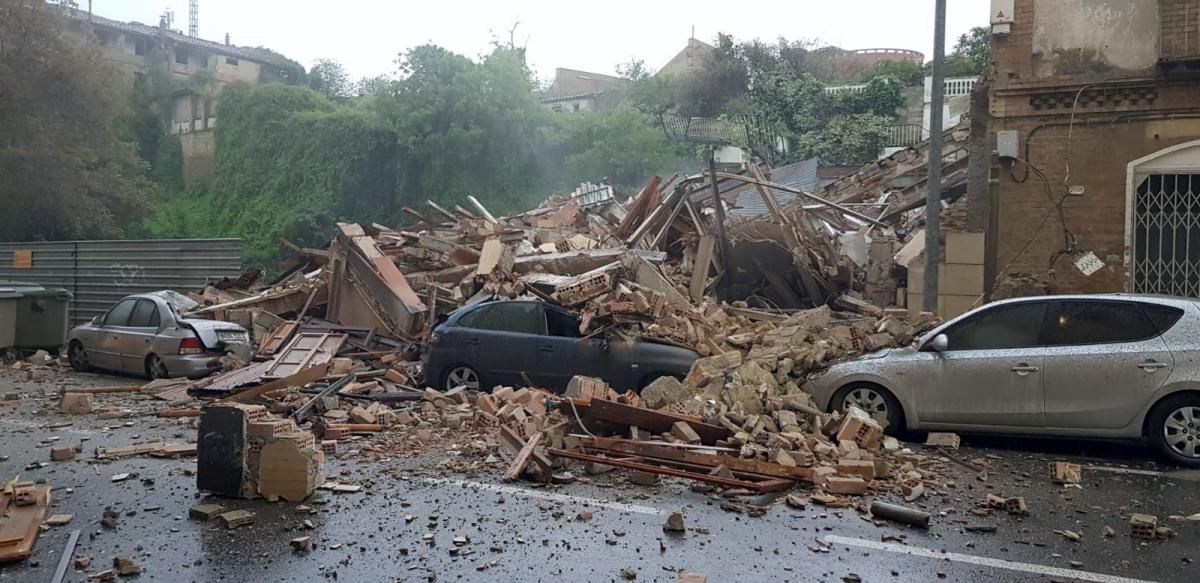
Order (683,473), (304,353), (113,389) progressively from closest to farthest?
(683,473), (113,389), (304,353)

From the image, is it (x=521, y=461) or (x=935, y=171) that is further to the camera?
(x=935, y=171)

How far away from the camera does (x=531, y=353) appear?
11680mm

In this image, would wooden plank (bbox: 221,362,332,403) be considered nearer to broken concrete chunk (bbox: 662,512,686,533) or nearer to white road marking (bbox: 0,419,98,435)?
white road marking (bbox: 0,419,98,435)

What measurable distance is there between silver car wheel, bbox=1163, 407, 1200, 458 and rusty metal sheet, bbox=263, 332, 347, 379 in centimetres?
1047

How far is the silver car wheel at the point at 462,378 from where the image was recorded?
11930mm

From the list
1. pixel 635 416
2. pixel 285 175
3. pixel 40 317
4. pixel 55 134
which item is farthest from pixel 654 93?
pixel 635 416

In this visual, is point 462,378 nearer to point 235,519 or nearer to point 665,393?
point 665,393

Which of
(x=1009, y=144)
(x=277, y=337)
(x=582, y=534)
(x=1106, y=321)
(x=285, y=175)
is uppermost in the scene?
(x=285, y=175)

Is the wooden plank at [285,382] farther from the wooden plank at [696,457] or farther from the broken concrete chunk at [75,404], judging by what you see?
the wooden plank at [696,457]

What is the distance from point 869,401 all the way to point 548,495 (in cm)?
409

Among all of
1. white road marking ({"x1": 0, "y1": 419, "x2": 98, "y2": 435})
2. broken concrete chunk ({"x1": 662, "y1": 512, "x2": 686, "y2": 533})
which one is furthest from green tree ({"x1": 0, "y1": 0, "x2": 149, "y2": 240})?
broken concrete chunk ({"x1": 662, "y1": 512, "x2": 686, "y2": 533})

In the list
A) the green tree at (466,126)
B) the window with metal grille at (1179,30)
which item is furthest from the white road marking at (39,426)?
the green tree at (466,126)

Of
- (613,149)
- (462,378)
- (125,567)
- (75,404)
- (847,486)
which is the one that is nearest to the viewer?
(125,567)

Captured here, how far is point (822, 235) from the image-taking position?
16.9 meters
